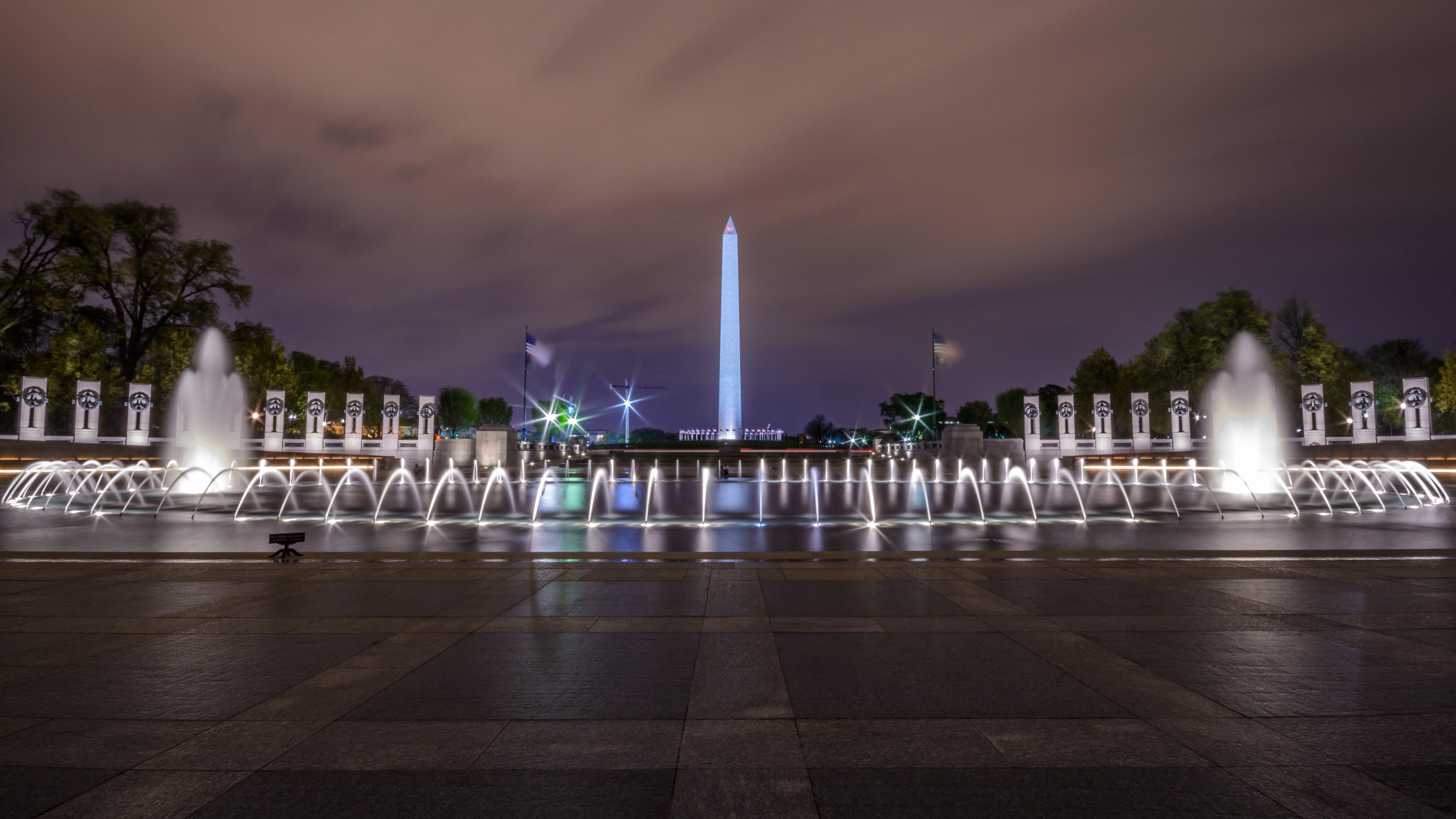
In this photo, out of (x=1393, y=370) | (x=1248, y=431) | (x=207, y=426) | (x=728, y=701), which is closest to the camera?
(x=728, y=701)

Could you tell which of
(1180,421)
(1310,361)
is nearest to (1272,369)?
(1310,361)

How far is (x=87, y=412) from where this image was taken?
147ft

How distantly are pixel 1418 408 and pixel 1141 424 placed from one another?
15.2 metres

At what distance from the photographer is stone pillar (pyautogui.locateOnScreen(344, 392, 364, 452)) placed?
169 feet

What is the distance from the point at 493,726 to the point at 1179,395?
5509cm

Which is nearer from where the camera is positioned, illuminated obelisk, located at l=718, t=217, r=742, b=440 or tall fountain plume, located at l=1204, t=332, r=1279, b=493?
tall fountain plume, located at l=1204, t=332, r=1279, b=493

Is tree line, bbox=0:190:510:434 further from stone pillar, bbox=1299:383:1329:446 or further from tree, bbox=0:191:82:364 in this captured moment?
stone pillar, bbox=1299:383:1329:446

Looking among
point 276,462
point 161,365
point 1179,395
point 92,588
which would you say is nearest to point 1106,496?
point 92,588

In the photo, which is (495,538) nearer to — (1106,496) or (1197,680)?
(1197,680)

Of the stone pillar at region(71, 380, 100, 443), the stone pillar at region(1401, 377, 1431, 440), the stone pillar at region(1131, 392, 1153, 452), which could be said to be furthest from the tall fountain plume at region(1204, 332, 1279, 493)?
the stone pillar at region(71, 380, 100, 443)

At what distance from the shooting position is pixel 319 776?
4270 mm

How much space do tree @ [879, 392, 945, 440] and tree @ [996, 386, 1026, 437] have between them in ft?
39.4

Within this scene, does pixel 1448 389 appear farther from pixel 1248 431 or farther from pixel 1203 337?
pixel 1248 431

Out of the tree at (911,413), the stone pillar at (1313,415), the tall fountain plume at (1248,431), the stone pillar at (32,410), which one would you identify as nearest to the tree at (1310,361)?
the stone pillar at (1313,415)
